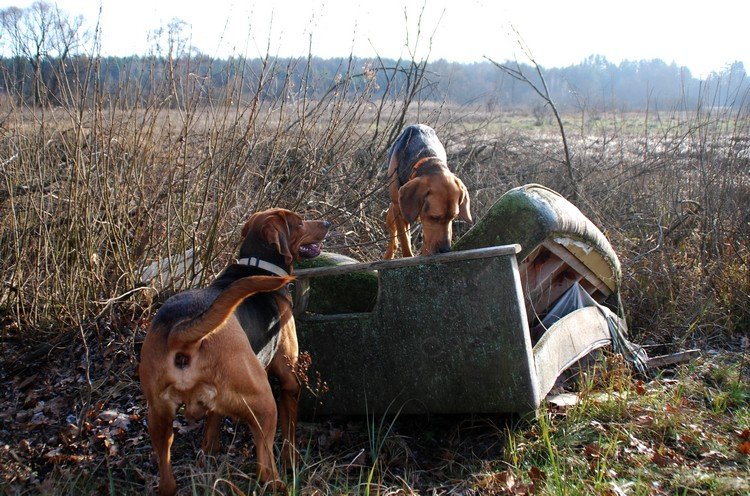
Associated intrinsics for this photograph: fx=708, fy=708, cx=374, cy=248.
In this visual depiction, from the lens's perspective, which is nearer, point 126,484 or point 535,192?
point 126,484

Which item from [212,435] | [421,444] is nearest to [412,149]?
[421,444]

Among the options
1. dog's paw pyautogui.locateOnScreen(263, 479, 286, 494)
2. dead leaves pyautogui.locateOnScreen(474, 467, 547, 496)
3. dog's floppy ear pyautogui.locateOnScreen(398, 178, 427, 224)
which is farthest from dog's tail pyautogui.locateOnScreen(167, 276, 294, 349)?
dog's floppy ear pyautogui.locateOnScreen(398, 178, 427, 224)

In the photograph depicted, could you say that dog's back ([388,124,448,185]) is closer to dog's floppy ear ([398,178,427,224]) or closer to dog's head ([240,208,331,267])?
dog's floppy ear ([398,178,427,224])

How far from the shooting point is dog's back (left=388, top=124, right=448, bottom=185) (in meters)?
6.38

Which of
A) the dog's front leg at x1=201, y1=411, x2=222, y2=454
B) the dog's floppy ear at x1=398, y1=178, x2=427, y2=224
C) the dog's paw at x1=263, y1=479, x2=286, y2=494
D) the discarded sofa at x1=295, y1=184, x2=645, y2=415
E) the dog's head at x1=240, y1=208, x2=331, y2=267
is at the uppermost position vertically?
the dog's floppy ear at x1=398, y1=178, x2=427, y2=224

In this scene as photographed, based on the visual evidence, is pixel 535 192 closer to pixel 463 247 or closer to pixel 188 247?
pixel 463 247

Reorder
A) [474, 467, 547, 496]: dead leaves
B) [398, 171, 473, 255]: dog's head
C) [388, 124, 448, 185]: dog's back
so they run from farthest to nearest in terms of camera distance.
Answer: [388, 124, 448, 185]: dog's back < [398, 171, 473, 255]: dog's head < [474, 467, 547, 496]: dead leaves

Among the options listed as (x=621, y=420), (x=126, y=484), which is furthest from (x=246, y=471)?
(x=621, y=420)

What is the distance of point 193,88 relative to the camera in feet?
18.6

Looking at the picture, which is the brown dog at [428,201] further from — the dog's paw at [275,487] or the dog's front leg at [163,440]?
the dog's front leg at [163,440]

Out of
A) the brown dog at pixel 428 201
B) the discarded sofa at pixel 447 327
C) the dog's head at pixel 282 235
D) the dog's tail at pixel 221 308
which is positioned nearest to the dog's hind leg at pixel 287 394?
the discarded sofa at pixel 447 327

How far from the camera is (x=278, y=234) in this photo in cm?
→ 447

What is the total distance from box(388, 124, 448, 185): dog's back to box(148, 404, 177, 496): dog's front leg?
3.44 meters

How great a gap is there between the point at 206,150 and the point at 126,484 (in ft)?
9.89
